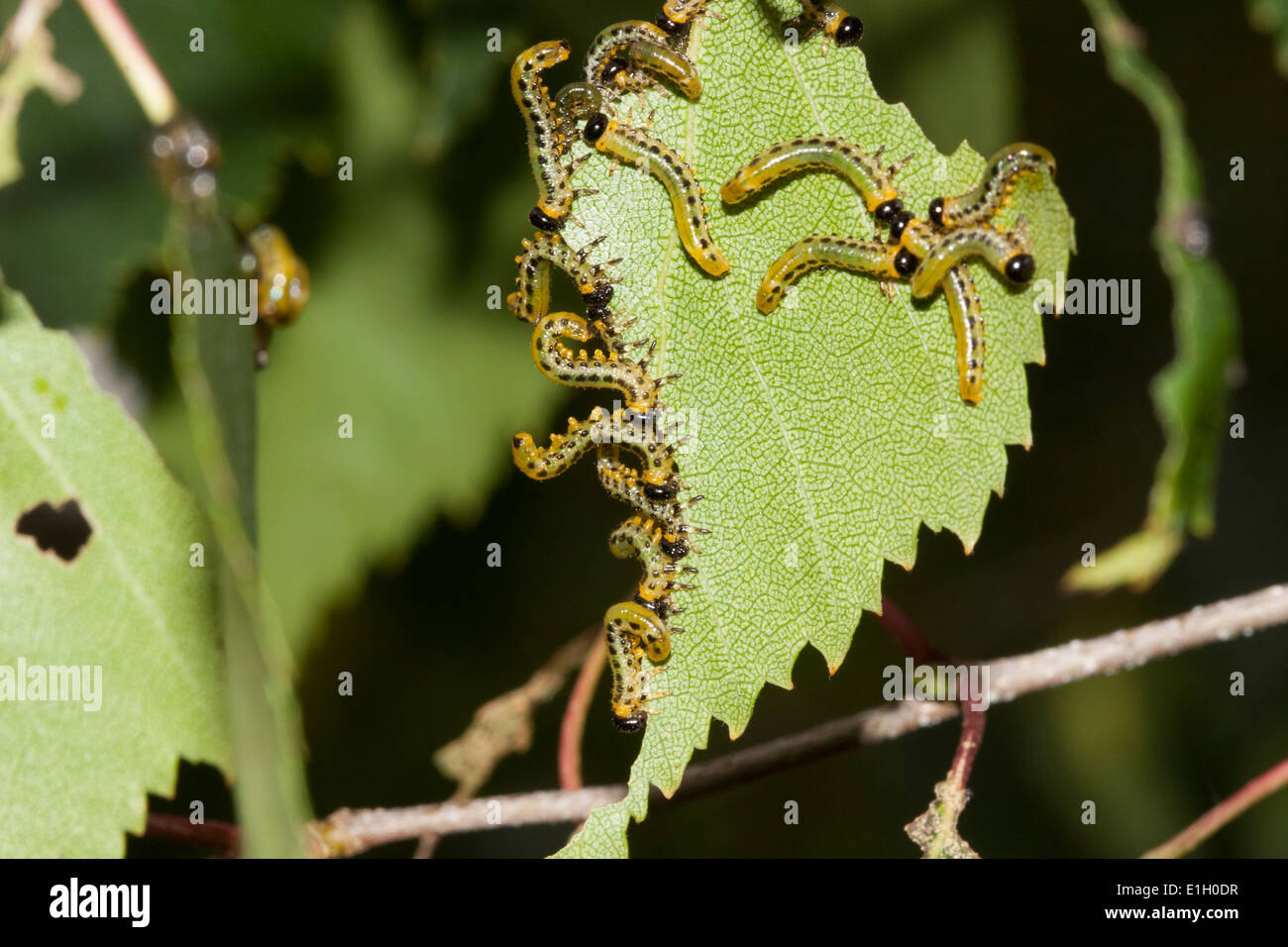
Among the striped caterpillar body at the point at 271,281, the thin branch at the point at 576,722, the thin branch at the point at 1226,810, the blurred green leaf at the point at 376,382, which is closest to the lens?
the thin branch at the point at 1226,810

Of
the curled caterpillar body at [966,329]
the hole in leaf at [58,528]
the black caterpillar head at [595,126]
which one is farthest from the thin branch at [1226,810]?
the hole in leaf at [58,528]

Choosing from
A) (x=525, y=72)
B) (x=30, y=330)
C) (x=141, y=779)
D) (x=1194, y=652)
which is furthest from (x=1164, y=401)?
(x=1194, y=652)

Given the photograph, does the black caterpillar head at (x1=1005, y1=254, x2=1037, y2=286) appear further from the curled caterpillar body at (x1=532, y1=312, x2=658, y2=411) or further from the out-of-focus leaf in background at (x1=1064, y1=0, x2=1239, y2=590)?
the curled caterpillar body at (x1=532, y1=312, x2=658, y2=411)

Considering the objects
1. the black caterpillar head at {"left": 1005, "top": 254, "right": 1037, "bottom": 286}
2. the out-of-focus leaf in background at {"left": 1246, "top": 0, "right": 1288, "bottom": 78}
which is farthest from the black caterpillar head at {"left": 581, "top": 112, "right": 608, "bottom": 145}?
the out-of-focus leaf in background at {"left": 1246, "top": 0, "right": 1288, "bottom": 78}

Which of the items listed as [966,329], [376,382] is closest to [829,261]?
[966,329]

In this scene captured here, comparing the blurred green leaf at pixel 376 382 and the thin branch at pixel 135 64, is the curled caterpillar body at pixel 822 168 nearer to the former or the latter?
the thin branch at pixel 135 64

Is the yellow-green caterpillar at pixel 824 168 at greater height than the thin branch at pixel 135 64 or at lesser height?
lesser

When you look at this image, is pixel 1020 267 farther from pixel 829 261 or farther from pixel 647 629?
pixel 647 629
